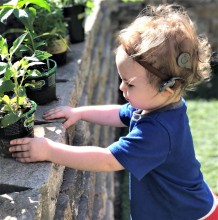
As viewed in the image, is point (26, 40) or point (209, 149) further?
point (209, 149)

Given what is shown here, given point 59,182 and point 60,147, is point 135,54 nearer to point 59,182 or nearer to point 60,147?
point 60,147

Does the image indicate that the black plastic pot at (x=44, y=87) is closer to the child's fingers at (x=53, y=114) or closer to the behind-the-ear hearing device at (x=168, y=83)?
the child's fingers at (x=53, y=114)

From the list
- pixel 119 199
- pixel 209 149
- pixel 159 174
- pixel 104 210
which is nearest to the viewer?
pixel 159 174

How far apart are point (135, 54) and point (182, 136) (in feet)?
1.24

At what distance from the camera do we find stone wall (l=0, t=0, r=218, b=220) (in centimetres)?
171

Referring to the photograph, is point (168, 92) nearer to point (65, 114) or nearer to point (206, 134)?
point (65, 114)

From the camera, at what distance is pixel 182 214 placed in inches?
80.0

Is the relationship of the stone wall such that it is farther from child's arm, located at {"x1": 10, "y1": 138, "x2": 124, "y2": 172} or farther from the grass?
the grass

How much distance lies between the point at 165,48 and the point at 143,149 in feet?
1.30

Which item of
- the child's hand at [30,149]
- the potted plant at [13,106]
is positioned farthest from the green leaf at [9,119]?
the child's hand at [30,149]

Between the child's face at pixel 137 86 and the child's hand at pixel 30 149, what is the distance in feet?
1.25

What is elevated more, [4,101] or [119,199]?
[4,101]

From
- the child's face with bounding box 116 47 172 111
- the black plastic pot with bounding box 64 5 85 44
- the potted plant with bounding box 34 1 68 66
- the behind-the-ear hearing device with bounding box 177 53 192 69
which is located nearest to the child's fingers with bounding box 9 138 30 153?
the child's face with bounding box 116 47 172 111

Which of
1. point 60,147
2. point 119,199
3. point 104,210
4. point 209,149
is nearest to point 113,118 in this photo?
point 60,147
